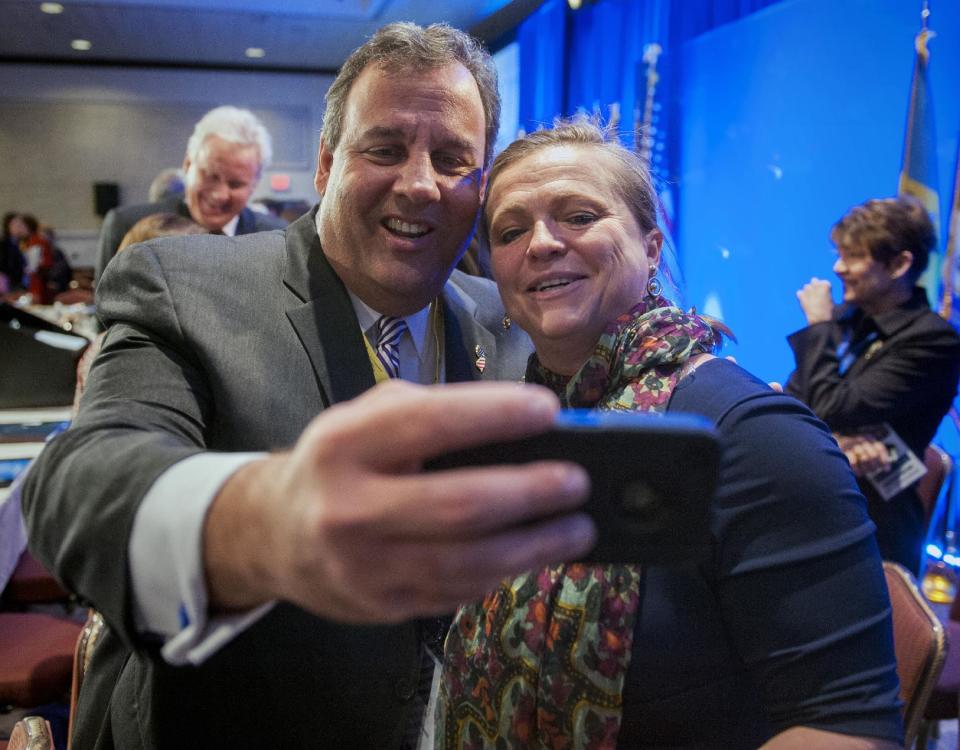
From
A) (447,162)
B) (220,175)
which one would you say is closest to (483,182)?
(447,162)

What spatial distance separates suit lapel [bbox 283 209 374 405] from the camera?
1178 mm

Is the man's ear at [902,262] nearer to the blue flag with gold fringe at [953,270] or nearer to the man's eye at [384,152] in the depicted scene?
the blue flag with gold fringe at [953,270]

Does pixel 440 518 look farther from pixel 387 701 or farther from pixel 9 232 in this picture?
pixel 9 232

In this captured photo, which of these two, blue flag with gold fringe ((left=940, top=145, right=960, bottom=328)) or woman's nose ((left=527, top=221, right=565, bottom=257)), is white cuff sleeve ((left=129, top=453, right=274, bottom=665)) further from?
blue flag with gold fringe ((left=940, top=145, right=960, bottom=328))

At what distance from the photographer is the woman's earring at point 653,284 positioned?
1.37 metres

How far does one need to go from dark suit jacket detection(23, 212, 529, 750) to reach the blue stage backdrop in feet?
11.3

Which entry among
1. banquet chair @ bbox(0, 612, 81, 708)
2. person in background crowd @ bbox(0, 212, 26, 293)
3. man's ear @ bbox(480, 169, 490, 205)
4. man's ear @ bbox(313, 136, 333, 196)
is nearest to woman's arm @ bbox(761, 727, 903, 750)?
man's ear @ bbox(480, 169, 490, 205)

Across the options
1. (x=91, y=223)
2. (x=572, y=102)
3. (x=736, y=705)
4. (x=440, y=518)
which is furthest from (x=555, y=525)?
(x=91, y=223)

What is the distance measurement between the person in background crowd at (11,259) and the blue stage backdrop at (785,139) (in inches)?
348

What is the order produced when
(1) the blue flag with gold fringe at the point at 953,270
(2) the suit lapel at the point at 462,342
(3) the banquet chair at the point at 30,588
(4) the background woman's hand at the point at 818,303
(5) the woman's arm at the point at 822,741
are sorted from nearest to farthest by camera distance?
(5) the woman's arm at the point at 822,741 → (2) the suit lapel at the point at 462,342 → (3) the banquet chair at the point at 30,588 → (4) the background woman's hand at the point at 818,303 → (1) the blue flag with gold fringe at the point at 953,270

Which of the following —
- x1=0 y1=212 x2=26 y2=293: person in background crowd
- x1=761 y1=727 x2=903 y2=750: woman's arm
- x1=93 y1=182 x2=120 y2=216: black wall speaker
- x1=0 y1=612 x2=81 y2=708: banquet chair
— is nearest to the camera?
x1=761 y1=727 x2=903 y2=750: woman's arm

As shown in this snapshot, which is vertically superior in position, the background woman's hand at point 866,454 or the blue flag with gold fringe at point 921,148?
the blue flag with gold fringe at point 921,148

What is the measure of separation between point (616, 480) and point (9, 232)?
38.7ft

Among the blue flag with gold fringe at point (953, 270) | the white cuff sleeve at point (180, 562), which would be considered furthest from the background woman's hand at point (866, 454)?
the white cuff sleeve at point (180, 562)
